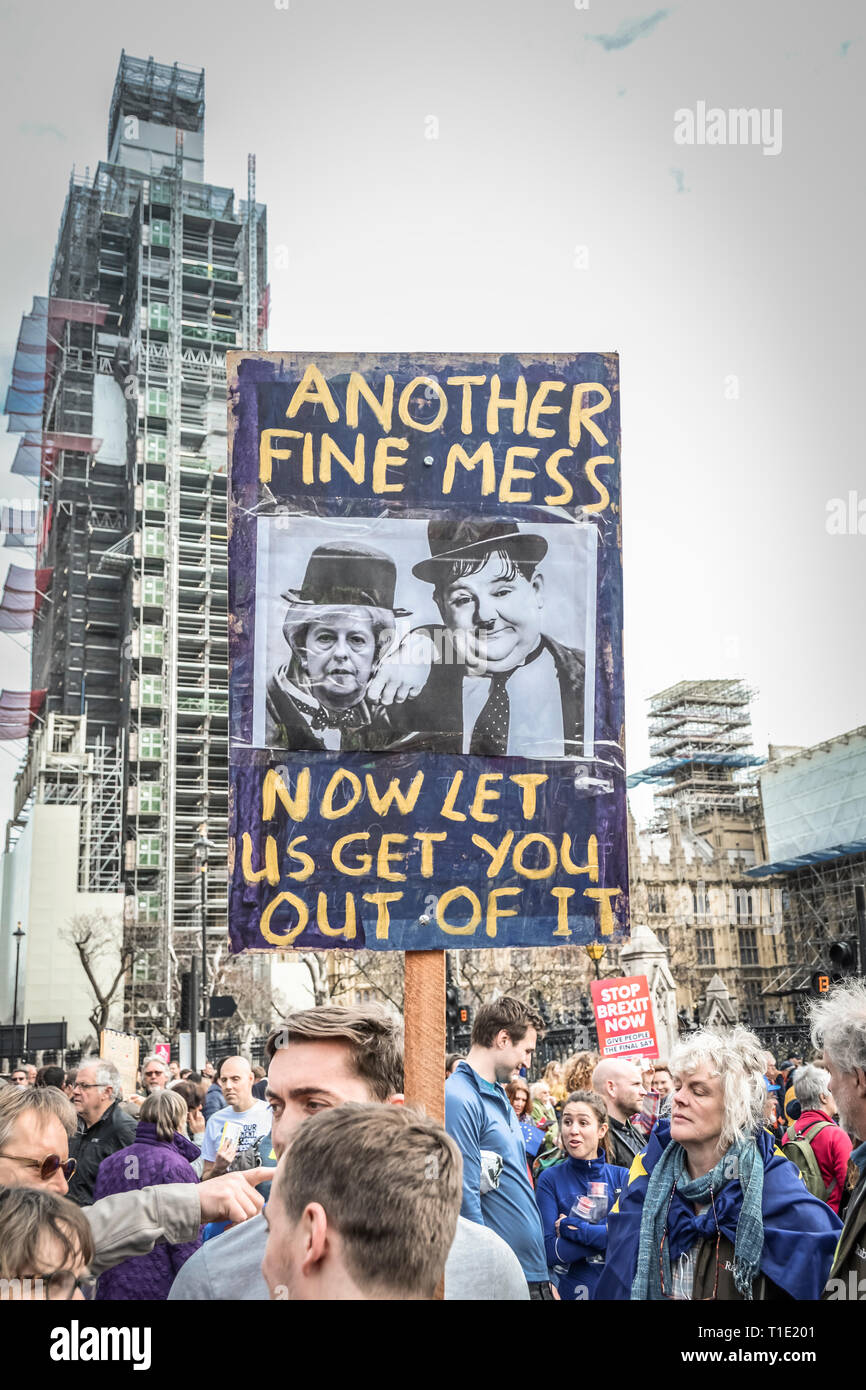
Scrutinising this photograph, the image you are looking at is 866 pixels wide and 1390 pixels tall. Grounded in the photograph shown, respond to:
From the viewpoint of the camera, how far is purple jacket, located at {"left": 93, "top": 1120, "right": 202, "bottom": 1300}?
4.57 meters

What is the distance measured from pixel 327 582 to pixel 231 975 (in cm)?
5560

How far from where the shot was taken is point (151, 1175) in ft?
16.1

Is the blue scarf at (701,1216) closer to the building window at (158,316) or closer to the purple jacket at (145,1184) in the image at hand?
the purple jacket at (145,1184)

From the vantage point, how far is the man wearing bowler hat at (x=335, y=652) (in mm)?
4254

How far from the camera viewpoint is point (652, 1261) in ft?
11.9

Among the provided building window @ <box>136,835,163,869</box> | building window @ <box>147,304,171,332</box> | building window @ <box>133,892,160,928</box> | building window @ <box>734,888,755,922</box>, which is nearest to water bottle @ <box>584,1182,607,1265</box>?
building window @ <box>133,892,160,928</box>

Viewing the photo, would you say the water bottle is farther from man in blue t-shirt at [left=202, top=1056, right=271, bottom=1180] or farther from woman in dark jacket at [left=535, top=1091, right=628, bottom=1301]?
man in blue t-shirt at [left=202, top=1056, right=271, bottom=1180]

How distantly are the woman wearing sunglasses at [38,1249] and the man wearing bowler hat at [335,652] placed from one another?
6.04ft

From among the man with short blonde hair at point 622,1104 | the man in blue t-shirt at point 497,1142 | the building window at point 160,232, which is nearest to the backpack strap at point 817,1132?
the man with short blonde hair at point 622,1104

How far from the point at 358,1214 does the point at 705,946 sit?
72.8m

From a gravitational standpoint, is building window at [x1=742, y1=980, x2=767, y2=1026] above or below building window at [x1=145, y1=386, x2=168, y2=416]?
below

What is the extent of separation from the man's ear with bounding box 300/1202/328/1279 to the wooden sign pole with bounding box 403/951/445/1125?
5.12 ft

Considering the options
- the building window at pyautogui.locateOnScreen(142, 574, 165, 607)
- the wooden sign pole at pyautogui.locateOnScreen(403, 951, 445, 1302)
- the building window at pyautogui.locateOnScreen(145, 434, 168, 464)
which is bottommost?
the wooden sign pole at pyautogui.locateOnScreen(403, 951, 445, 1302)

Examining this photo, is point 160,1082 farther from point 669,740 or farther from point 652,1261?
point 669,740
